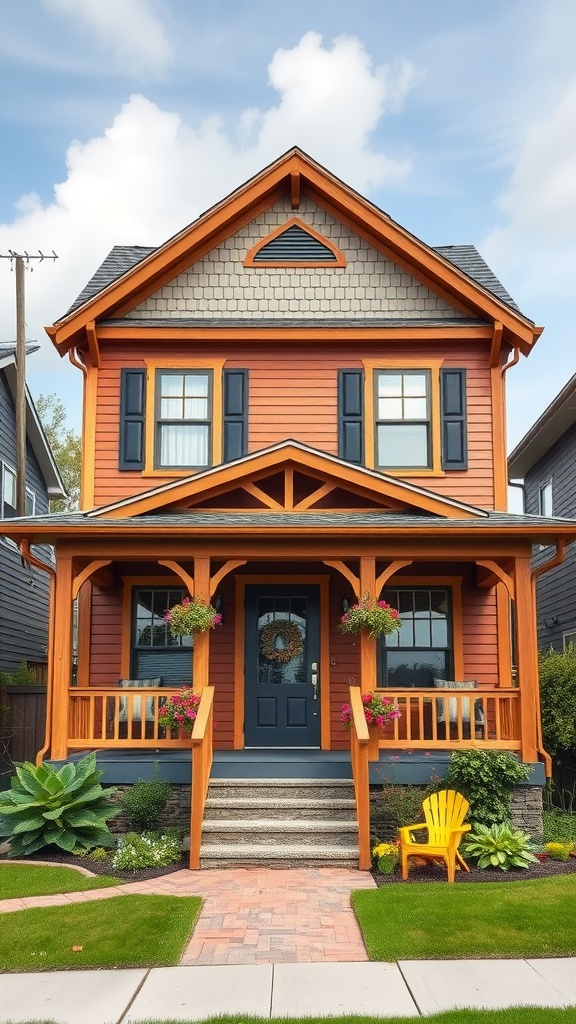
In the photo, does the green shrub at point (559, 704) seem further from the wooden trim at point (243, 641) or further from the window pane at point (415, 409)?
the window pane at point (415, 409)

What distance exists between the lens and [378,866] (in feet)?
30.1

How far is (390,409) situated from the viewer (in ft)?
43.6

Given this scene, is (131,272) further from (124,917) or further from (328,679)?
(124,917)

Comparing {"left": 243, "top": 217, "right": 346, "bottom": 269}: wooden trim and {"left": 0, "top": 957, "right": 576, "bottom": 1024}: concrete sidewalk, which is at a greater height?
{"left": 243, "top": 217, "right": 346, "bottom": 269}: wooden trim

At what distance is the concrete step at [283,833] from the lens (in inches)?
382

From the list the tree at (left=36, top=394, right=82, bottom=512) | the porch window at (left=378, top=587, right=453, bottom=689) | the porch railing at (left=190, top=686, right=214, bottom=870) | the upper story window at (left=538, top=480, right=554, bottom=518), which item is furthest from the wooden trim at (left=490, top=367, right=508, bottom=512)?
the tree at (left=36, top=394, right=82, bottom=512)

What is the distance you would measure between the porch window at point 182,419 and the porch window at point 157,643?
1807 millimetres

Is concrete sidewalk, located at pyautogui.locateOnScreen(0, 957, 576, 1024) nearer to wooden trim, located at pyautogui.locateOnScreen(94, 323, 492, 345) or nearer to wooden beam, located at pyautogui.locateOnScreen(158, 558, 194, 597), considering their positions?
wooden beam, located at pyautogui.locateOnScreen(158, 558, 194, 597)

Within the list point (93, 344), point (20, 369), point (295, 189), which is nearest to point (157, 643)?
point (93, 344)

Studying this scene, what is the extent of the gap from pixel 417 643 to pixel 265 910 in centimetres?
547

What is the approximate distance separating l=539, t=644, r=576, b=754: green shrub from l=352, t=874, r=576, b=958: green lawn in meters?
4.15

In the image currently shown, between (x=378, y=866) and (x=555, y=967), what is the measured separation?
3070 millimetres

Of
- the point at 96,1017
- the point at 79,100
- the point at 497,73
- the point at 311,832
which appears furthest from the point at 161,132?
the point at 96,1017

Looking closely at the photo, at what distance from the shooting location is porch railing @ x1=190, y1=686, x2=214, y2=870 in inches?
367
